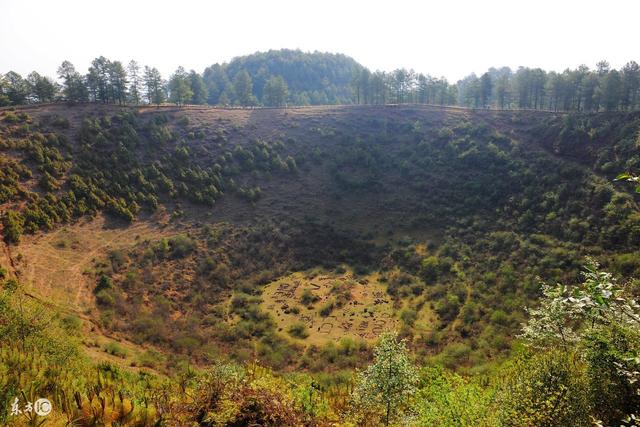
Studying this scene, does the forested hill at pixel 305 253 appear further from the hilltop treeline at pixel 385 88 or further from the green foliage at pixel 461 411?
the hilltop treeline at pixel 385 88

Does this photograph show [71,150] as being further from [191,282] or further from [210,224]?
[191,282]

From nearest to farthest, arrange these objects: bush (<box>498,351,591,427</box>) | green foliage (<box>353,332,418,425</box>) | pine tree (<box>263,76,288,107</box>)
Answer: bush (<box>498,351,591,427</box>)
green foliage (<box>353,332,418,425</box>)
pine tree (<box>263,76,288,107</box>)

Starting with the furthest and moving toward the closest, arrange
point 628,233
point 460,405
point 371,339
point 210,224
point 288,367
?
point 210,224 < point 628,233 < point 371,339 < point 288,367 < point 460,405

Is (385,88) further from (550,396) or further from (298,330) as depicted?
(550,396)

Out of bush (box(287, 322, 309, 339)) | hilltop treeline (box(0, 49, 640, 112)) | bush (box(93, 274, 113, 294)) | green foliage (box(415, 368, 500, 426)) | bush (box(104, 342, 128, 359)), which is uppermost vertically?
hilltop treeline (box(0, 49, 640, 112))

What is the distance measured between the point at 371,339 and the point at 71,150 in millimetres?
46284

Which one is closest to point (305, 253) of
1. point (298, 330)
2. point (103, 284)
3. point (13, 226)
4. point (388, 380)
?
point (298, 330)

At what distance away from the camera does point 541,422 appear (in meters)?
10.0

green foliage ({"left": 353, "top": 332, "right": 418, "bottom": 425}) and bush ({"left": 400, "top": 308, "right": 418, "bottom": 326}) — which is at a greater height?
green foliage ({"left": 353, "top": 332, "right": 418, "bottom": 425})

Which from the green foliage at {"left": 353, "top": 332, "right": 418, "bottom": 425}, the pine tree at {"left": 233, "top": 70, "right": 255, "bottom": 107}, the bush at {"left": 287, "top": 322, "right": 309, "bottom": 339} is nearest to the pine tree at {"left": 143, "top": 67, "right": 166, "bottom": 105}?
the pine tree at {"left": 233, "top": 70, "right": 255, "bottom": 107}

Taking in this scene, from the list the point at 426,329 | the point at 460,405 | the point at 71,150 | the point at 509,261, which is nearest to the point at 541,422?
the point at 460,405

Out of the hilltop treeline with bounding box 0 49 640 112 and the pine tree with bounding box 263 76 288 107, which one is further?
the pine tree with bounding box 263 76 288 107

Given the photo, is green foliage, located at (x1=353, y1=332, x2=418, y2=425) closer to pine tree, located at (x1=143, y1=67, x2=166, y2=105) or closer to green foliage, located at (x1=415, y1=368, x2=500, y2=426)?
green foliage, located at (x1=415, y1=368, x2=500, y2=426)

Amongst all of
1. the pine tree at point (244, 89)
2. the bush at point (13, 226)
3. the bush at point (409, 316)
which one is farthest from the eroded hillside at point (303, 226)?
the pine tree at point (244, 89)
